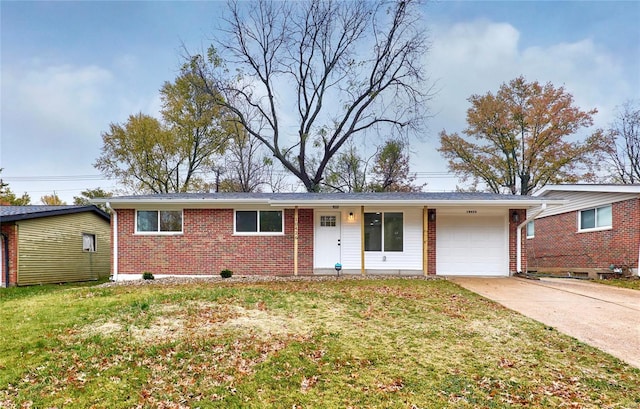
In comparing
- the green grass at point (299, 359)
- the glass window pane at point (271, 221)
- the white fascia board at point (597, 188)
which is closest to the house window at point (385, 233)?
the glass window pane at point (271, 221)

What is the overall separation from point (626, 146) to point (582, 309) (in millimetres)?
23568

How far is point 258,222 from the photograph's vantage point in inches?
460

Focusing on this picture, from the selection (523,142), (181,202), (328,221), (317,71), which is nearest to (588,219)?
(328,221)

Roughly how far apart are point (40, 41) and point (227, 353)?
54.0 ft

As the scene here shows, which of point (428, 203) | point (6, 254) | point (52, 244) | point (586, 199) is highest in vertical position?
point (586, 199)

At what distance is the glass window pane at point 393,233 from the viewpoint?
456 inches

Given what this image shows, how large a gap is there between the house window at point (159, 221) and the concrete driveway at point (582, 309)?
29.9 ft

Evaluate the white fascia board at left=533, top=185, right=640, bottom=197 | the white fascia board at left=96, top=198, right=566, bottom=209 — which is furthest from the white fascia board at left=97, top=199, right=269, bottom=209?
the white fascia board at left=533, top=185, right=640, bottom=197

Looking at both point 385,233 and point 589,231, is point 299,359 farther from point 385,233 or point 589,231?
point 589,231

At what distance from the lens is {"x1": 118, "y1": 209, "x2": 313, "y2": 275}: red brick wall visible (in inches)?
454

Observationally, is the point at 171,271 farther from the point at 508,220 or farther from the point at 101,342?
the point at 508,220

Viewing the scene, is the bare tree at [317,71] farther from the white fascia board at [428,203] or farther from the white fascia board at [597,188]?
the white fascia board at [428,203]

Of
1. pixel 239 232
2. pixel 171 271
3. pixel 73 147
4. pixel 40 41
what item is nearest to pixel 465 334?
pixel 239 232

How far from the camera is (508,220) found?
1157 cm
